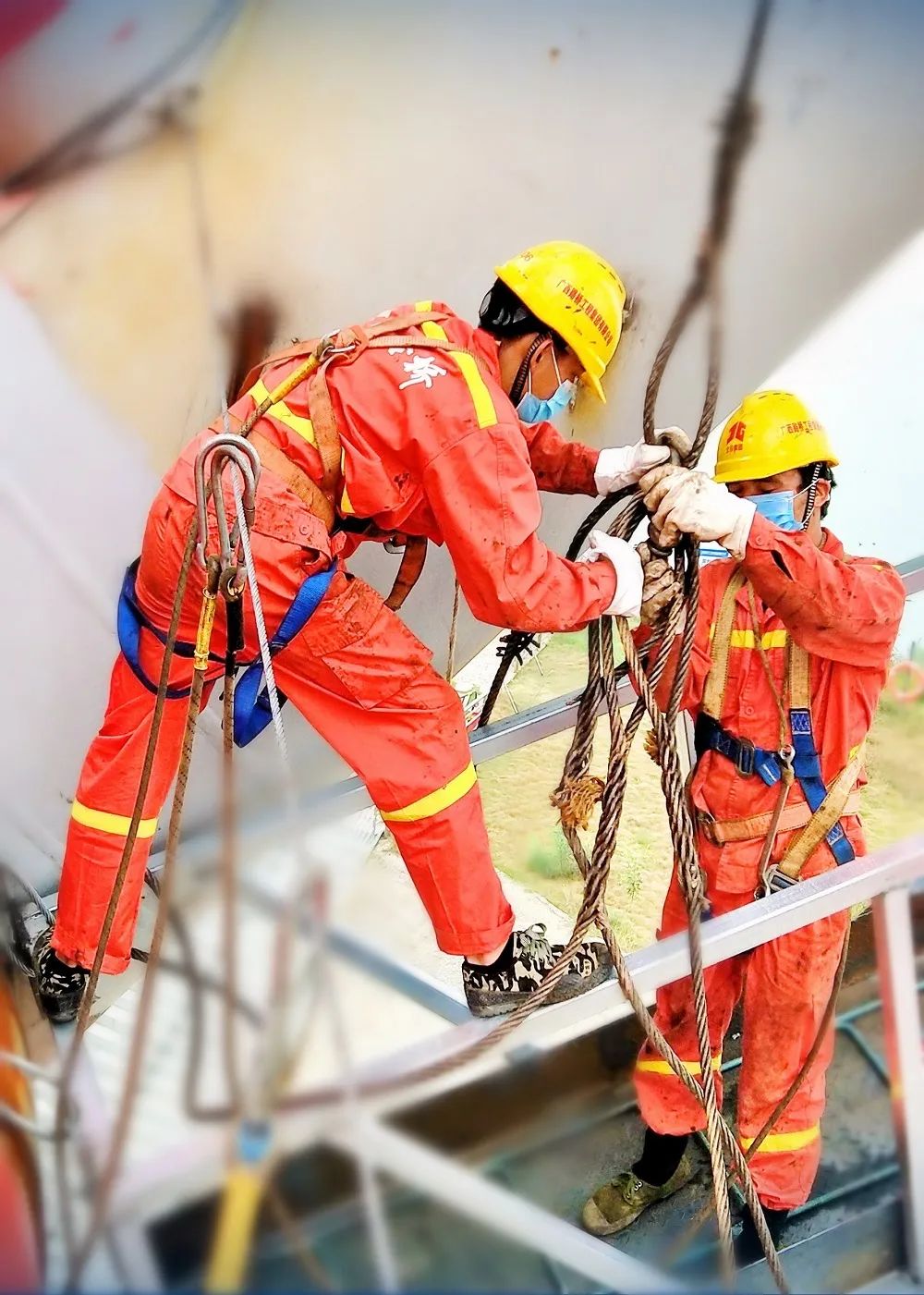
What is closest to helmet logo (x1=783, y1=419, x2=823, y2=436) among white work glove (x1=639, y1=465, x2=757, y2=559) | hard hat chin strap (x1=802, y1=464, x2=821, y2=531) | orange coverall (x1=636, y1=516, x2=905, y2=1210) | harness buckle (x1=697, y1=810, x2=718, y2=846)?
hard hat chin strap (x1=802, y1=464, x2=821, y2=531)

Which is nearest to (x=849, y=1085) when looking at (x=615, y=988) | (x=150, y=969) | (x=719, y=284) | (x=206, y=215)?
(x=615, y=988)

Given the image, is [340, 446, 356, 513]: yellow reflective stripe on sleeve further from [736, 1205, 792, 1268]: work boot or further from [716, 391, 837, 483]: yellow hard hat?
[736, 1205, 792, 1268]: work boot

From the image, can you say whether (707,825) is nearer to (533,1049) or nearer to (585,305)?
(533,1049)

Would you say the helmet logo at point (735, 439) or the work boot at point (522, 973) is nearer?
the work boot at point (522, 973)

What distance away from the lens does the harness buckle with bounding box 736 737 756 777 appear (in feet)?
6.33

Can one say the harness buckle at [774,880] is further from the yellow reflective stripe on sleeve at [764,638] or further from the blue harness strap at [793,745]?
the yellow reflective stripe on sleeve at [764,638]

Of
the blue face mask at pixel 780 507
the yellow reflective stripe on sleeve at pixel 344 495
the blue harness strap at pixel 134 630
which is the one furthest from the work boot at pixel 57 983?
the blue face mask at pixel 780 507

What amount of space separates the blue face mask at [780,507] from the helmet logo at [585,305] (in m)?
0.49

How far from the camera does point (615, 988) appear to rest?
160cm

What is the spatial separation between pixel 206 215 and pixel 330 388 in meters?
0.40

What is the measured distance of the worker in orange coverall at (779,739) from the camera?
1859 millimetres

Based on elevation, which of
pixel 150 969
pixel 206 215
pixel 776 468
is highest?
pixel 206 215

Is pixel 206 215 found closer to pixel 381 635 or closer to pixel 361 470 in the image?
pixel 361 470

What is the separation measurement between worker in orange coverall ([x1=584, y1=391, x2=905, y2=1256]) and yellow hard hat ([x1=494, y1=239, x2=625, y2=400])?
1.46 ft
